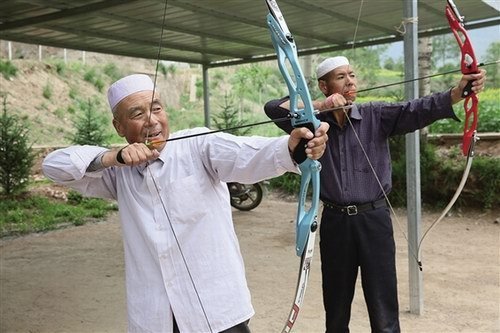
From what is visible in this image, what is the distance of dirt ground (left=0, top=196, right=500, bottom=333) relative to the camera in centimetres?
328

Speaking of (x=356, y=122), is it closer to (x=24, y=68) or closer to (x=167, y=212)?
(x=167, y=212)

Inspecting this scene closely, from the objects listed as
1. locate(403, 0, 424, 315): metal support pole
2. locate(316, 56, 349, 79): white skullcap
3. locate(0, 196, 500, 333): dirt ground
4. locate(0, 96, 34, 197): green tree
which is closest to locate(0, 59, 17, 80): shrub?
locate(0, 96, 34, 197): green tree

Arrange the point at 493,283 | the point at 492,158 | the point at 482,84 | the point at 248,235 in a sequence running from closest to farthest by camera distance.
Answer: the point at 482,84 → the point at 493,283 → the point at 248,235 → the point at 492,158

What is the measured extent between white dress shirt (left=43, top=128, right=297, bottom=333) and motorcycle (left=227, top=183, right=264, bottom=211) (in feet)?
16.9

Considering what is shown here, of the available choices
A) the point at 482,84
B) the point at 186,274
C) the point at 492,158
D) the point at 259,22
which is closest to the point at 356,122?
the point at 482,84

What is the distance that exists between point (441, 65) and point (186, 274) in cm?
1417

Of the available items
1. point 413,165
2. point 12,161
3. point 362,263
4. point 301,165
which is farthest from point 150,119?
point 12,161

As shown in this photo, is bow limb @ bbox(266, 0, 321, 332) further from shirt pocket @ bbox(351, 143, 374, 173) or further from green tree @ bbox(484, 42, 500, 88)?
green tree @ bbox(484, 42, 500, 88)

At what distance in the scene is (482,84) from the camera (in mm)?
2029

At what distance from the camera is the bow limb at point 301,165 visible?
133cm

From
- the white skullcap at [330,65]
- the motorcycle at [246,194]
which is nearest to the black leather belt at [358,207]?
the white skullcap at [330,65]

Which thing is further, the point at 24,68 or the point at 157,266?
the point at 24,68

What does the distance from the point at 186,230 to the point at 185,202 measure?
0.24 feet

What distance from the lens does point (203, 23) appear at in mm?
5230
